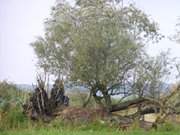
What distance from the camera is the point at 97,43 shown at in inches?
546

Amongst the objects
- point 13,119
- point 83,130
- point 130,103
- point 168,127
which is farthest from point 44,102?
point 168,127

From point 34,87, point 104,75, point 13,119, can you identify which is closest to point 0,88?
point 34,87

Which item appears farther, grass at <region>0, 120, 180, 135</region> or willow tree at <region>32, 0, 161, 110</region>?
willow tree at <region>32, 0, 161, 110</region>

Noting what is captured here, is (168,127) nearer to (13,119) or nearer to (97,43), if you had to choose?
(97,43)

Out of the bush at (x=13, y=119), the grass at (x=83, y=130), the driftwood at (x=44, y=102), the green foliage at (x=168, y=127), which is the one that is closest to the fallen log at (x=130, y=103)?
the green foliage at (x=168, y=127)

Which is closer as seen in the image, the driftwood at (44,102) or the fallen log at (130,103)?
the driftwood at (44,102)

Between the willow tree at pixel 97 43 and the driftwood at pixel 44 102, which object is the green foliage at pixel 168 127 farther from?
the driftwood at pixel 44 102

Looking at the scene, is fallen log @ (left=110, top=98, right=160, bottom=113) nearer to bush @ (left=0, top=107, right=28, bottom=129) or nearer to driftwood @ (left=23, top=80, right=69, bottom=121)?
driftwood @ (left=23, top=80, right=69, bottom=121)

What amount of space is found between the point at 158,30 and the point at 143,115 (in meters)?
3.26

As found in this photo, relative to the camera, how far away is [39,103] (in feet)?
44.8

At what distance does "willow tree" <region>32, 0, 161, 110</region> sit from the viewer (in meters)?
14.1

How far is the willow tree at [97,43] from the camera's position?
46.1 feet

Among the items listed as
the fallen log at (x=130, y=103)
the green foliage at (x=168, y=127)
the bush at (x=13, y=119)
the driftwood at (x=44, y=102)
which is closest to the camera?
the bush at (x=13, y=119)

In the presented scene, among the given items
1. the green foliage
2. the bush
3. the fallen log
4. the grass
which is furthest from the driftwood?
the green foliage
